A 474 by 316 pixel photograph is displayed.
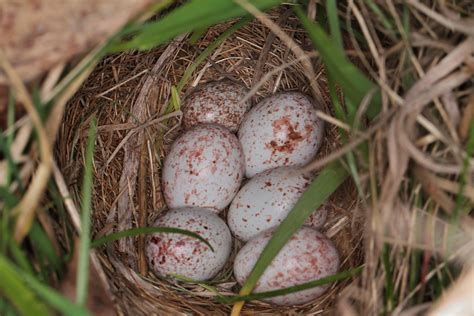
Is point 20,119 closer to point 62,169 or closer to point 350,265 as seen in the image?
point 62,169

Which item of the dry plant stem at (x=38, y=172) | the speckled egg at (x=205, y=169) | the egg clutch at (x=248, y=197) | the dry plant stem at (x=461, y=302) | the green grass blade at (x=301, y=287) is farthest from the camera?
the speckled egg at (x=205, y=169)

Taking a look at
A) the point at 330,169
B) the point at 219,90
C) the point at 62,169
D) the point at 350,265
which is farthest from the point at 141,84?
the point at 350,265

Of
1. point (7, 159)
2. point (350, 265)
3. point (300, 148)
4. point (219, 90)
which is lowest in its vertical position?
point (350, 265)

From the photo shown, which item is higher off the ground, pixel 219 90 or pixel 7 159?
pixel 7 159

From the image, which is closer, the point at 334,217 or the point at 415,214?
the point at 415,214

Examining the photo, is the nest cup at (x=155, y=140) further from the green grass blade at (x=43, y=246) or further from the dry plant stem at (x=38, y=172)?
the dry plant stem at (x=38, y=172)

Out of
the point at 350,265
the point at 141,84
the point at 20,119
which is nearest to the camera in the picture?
the point at 20,119

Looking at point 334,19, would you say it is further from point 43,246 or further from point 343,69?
point 43,246

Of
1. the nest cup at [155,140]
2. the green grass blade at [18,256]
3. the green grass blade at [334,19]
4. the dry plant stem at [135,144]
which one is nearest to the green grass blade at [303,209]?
the nest cup at [155,140]
